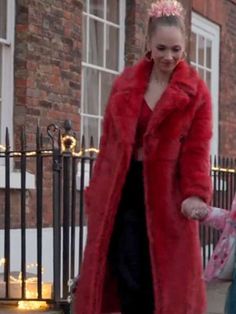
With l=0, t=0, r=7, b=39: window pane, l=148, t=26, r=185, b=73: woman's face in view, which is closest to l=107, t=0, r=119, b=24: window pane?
l=0, t=0, r=7, b=39: window pane

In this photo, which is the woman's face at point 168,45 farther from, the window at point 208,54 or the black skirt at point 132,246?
the window at point 208,54

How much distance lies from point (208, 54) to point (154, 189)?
9839 millimetres

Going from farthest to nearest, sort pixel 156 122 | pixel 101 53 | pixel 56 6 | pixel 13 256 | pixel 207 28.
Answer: pixel 207 28 → pixel 101 53 → pixel 56 6 → pixel 13 256 → pixel 156 122

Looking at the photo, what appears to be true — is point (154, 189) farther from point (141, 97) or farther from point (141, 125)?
point (141, 97)

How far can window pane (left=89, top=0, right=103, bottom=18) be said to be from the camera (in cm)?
1036

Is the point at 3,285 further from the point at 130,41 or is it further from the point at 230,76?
the point at 230,76

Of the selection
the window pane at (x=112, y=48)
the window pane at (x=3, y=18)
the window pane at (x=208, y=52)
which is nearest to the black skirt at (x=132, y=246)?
the window pane at (x=3, y=18)

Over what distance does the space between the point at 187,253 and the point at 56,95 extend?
520cm

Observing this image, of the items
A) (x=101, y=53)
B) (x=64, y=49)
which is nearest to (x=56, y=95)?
(x=64, y=49)

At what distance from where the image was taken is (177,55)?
→ 14.0 ft

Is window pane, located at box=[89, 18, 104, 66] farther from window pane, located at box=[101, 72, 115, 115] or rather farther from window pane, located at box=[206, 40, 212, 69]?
window pane, located at box=[206, 40, 212, 69]

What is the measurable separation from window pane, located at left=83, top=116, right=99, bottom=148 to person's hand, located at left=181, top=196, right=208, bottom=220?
20.0ft

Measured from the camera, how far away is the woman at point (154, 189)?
421 cm

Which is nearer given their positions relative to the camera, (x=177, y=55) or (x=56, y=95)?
(x=177, y=55)
